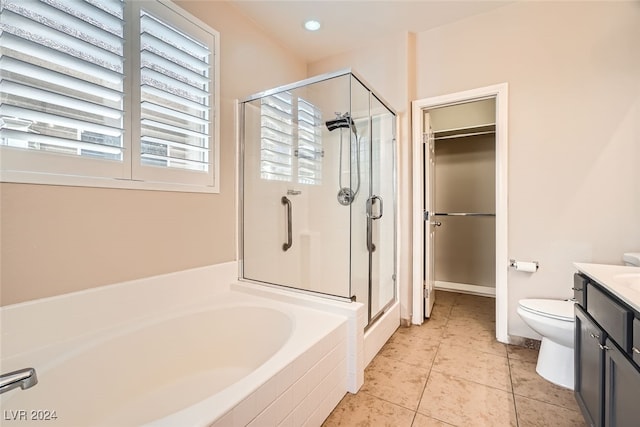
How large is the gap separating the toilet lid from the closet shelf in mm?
1900

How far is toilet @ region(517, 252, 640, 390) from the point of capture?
5.43 feet

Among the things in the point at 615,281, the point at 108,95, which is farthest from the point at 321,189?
the point at 615,281

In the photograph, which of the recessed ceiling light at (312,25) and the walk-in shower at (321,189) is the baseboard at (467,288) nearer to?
the walk-in shower at (321,189)

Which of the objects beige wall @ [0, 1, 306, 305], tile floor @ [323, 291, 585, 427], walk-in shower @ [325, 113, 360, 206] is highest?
walk-in shower @ [325, 113, 360, 206]

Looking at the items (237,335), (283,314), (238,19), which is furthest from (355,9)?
(237,335)

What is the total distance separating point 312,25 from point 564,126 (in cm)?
212

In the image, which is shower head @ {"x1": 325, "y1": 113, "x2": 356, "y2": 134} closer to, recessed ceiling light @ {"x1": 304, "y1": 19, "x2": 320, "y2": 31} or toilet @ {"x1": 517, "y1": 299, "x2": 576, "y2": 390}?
recessed ceiling light @ {"x1": 304, "y1": 19, "x2": 320, "y2": 31}

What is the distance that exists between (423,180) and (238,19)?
2.06 meters

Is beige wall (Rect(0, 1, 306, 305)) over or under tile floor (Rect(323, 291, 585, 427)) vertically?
over

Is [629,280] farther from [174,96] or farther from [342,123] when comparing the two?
[174,96]

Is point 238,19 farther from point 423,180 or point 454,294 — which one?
point 454,294

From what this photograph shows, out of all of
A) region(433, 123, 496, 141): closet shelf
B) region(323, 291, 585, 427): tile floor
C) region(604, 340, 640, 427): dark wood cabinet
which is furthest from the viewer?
region(433, 123, 496, 141): closet shelf

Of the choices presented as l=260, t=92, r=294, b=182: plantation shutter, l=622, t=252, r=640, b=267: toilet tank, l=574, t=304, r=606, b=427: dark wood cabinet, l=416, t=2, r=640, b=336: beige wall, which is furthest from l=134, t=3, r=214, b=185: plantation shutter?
l=622, t=252, r=640, b=267: toilet tank

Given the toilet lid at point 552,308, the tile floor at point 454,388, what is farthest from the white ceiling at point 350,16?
the tile floor at point 454,388
